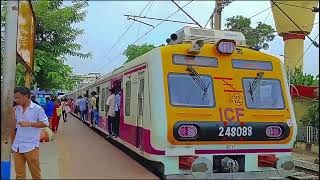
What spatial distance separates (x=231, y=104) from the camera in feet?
25.6

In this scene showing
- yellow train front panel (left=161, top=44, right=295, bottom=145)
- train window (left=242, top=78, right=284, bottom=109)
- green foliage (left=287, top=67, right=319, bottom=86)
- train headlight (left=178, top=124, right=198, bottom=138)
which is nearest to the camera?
train headlight (left=178, top=124, right=198, bottom=138)

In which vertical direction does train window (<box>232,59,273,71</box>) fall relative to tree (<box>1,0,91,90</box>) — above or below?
below

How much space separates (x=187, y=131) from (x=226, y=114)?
31.4 inches

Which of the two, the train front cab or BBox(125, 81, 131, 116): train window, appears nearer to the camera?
the train front cab

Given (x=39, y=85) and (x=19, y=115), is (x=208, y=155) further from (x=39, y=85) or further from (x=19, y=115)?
(x=39, y=85)

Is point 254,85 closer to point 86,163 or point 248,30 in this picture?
point 86,163

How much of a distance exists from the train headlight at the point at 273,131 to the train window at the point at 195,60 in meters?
1.43

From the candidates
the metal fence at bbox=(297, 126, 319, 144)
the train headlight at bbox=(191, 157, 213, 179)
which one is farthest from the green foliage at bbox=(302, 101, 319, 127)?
the train headlight at bbox=(191, 157, 213, 179)

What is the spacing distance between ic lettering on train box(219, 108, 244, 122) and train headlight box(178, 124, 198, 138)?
0.54 meters

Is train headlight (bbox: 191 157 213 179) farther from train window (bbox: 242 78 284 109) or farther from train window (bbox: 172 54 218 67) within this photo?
train window (bbox: 172 54 218 67)

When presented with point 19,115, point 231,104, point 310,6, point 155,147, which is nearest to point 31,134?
point 19,115

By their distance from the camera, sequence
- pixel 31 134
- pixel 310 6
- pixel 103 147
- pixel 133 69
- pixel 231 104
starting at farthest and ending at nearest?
pixel 310 6 < pixel 103 147 < pixel 133 69 < pixel 231 104 < pixel 31 134

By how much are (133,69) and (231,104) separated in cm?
249

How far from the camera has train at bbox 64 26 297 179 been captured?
732 centimetres
